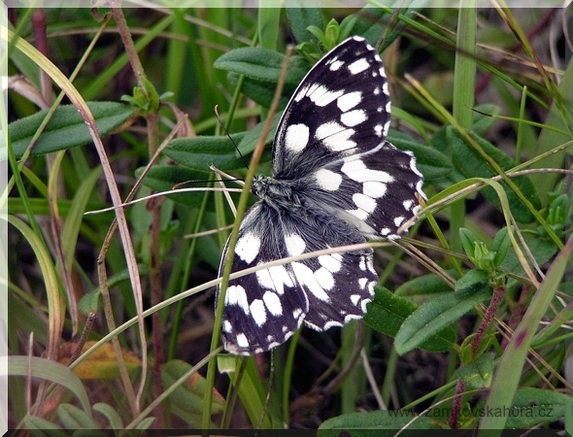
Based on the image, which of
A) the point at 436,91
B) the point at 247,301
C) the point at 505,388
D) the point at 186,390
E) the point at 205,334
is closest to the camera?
the point at 505,388

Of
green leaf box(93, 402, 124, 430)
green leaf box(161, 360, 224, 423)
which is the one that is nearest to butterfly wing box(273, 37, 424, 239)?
green leaf box(161, 360, 224, 423)

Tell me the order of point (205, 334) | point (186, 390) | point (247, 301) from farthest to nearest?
point (205, 334), point (186, 390), point (247, 301)

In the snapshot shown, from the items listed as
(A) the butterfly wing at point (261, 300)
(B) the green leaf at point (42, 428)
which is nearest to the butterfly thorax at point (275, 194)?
(A) the butterfly wing at point (261, 300)

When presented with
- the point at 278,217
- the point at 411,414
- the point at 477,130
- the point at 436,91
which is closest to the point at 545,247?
the point at 477,130

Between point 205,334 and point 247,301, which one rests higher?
point 247,301

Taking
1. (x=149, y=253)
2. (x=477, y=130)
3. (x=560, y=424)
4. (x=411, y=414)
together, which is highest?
(x=477, y=130)

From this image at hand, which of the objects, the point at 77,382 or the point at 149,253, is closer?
the point at 77,382

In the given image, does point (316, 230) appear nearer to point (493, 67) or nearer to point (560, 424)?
point (493, 67)
